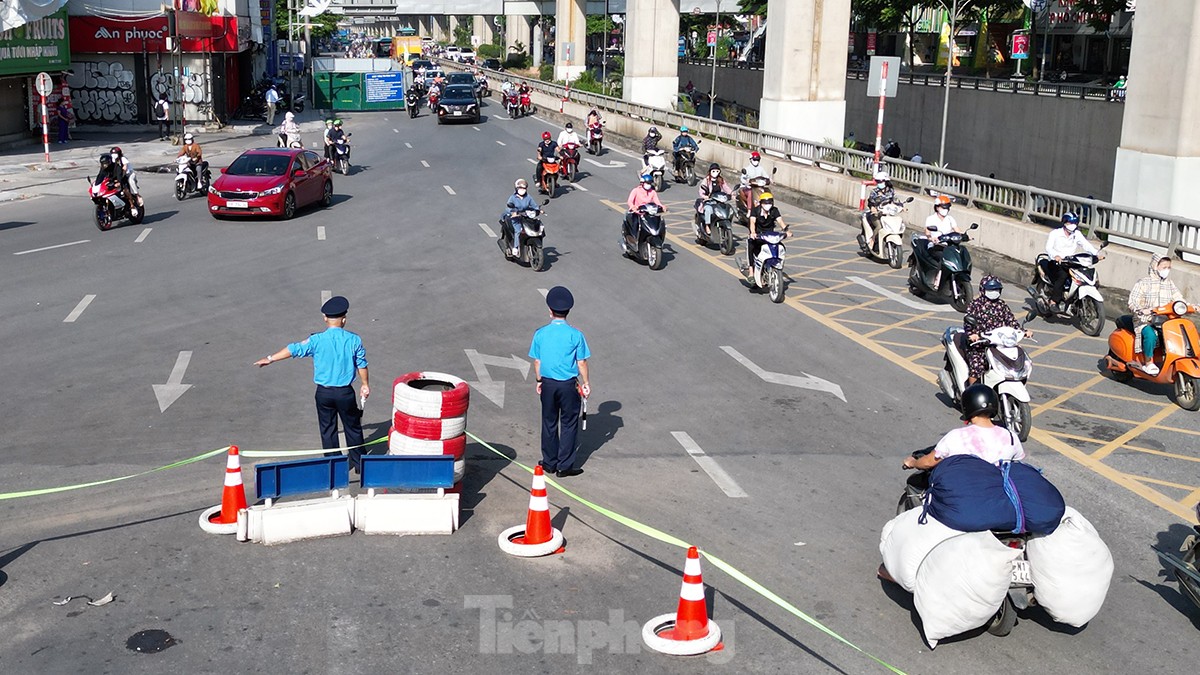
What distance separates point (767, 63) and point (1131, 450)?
29.1 metres

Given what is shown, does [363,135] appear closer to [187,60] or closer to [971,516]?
[187,60]

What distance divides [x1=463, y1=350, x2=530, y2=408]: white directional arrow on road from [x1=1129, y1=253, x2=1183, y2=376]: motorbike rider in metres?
7.40

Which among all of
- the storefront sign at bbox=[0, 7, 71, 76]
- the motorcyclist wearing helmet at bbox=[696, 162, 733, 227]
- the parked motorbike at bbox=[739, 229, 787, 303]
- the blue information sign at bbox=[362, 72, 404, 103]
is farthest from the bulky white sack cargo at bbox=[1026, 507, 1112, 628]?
the blue information sign at bbox=[362, 72, 404, 103]

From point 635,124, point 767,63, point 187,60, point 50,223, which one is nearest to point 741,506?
point 50,223

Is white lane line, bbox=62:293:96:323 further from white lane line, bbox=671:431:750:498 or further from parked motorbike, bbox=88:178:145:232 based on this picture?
white lane line, bbox=671:431:750:498

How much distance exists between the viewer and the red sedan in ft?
88.0

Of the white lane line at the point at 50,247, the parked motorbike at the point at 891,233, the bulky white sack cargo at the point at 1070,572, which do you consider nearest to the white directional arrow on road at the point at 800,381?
the bulky white sack cargo at the point at 1070,572

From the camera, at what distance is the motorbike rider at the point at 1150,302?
47.7ft

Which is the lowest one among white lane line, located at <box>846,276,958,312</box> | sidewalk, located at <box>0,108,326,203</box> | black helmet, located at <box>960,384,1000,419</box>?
white lane line, located at <box>846,276,958,312</box>

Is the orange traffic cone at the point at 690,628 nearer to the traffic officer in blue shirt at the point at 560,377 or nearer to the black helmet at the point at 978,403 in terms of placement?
the black helmet at the point at 978,403

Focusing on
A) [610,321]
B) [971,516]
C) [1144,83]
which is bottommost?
[610,321]

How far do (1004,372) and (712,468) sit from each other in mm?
3616

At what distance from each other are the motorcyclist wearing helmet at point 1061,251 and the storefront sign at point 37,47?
32329mm

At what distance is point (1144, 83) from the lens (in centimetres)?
2195
